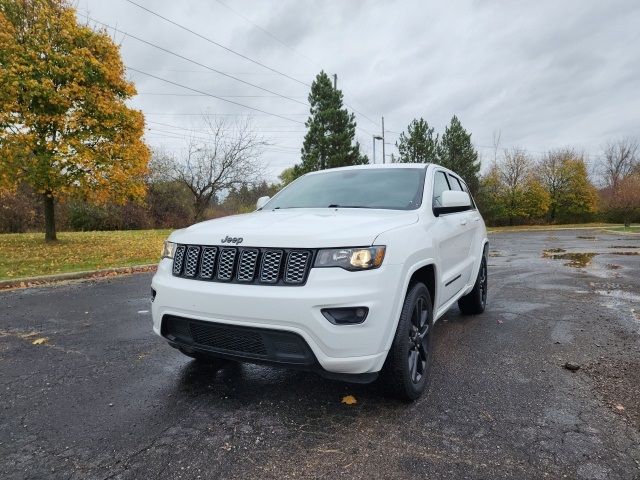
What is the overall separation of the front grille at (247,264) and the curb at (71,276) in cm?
640

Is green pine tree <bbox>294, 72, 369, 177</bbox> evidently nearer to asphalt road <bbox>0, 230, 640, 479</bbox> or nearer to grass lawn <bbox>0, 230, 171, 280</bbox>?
grass lawn <bbox>0, 230, 171, 280</bbox>

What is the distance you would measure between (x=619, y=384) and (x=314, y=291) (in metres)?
2.65

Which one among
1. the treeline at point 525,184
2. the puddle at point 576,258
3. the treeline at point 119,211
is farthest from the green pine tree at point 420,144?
the puddle at point 576,258

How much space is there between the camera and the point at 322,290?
248cm

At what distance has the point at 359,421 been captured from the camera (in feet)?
9.05

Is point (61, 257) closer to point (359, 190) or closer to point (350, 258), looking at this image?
point (359, 190)

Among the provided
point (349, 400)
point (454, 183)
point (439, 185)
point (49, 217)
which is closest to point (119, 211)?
point (49, 217)

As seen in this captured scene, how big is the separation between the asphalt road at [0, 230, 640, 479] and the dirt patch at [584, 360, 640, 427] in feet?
0.05

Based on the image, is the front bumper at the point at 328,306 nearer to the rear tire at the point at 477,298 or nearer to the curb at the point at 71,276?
the rear tire at the point at 477,298

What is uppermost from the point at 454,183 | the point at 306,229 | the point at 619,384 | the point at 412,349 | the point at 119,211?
the point at 119,211

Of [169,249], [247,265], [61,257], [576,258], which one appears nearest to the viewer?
[247,265]

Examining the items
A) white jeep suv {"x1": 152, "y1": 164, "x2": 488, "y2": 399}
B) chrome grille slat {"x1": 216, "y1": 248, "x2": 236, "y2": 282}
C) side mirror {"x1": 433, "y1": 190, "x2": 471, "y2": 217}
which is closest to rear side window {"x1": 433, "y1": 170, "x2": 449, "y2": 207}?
side mirror {"x1": 433, "y1": 190, "x2": 471, "y2": 217}

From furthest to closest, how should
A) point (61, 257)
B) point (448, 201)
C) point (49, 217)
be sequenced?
→ point (49, 217), point (61, 257), point (448, 201)

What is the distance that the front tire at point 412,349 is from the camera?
277cm
